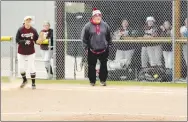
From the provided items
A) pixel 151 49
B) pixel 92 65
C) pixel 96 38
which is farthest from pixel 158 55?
pixel 96 38

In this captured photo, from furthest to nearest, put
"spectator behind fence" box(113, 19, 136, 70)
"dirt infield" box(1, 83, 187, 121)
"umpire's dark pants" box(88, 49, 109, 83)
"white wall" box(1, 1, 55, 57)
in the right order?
"white wall" box(1, 1, 55, 57) → "spectator behind fence" box(113, 19, 136, 70) → "umpire's dark pants" box(88, 49, 109, 83) → "dirt infield" box(1, 83, 187, 121)

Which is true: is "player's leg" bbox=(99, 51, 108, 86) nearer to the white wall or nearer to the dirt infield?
the dirt infield

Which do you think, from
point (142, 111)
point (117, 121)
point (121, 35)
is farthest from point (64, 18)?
point (117, 121)

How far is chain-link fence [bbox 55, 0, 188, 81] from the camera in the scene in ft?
55.4

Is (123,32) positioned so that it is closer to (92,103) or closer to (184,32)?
(184,32)

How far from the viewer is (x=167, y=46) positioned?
1700 cm

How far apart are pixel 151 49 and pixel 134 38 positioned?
1.98 ft

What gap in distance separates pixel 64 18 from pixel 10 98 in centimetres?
552

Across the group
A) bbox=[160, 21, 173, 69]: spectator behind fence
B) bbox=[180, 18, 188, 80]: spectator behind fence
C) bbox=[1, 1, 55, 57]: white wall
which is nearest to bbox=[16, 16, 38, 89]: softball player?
bbox=[160, 21, 173, 69]: spectator behind fence

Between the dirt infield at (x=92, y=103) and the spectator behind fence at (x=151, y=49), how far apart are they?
76.8 inches

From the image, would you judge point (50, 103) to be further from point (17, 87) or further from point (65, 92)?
point (17, 87)

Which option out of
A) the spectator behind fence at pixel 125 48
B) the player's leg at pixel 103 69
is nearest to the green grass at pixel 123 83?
the player's leg at pixel 103 69

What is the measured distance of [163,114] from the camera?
10492mm

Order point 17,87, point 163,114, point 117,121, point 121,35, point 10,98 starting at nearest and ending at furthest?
point 117,121, point 163,114, point 10,98, point 17,87, point 121,35
